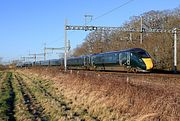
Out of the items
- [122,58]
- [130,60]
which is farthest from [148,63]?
[122,58]

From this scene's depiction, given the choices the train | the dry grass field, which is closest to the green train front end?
the train

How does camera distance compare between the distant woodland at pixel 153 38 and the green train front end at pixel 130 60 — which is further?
the distant woodland at pixel 153 38

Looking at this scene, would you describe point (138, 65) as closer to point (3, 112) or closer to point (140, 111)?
point (3, 112)

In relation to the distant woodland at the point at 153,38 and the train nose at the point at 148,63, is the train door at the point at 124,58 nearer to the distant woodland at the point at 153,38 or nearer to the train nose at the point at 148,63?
the train nose at the point at 148,63

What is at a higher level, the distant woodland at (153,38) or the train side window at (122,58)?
the distant woodland at (153,38)

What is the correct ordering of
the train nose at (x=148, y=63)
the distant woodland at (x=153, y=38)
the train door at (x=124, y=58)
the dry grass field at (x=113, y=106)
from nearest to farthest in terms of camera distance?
the dry grass field at (x=113, y=106), the train nose at (x=148, y=63), the train door at (x=124, y=58), the distant woodland at (x=153, y=38)

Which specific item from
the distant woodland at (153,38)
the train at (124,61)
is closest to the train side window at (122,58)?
the train at (124,61)

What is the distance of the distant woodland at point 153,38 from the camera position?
55281 mm

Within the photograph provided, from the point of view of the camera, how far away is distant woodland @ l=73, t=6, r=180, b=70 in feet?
181

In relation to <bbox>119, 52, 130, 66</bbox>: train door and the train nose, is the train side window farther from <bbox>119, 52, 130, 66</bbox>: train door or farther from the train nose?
the train nose

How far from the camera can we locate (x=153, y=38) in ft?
198

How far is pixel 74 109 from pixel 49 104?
2.23 metres

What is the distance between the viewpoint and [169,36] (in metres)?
58.9

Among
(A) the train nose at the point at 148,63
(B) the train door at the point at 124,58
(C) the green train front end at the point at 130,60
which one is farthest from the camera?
(B) the train door at the point at 124,58
